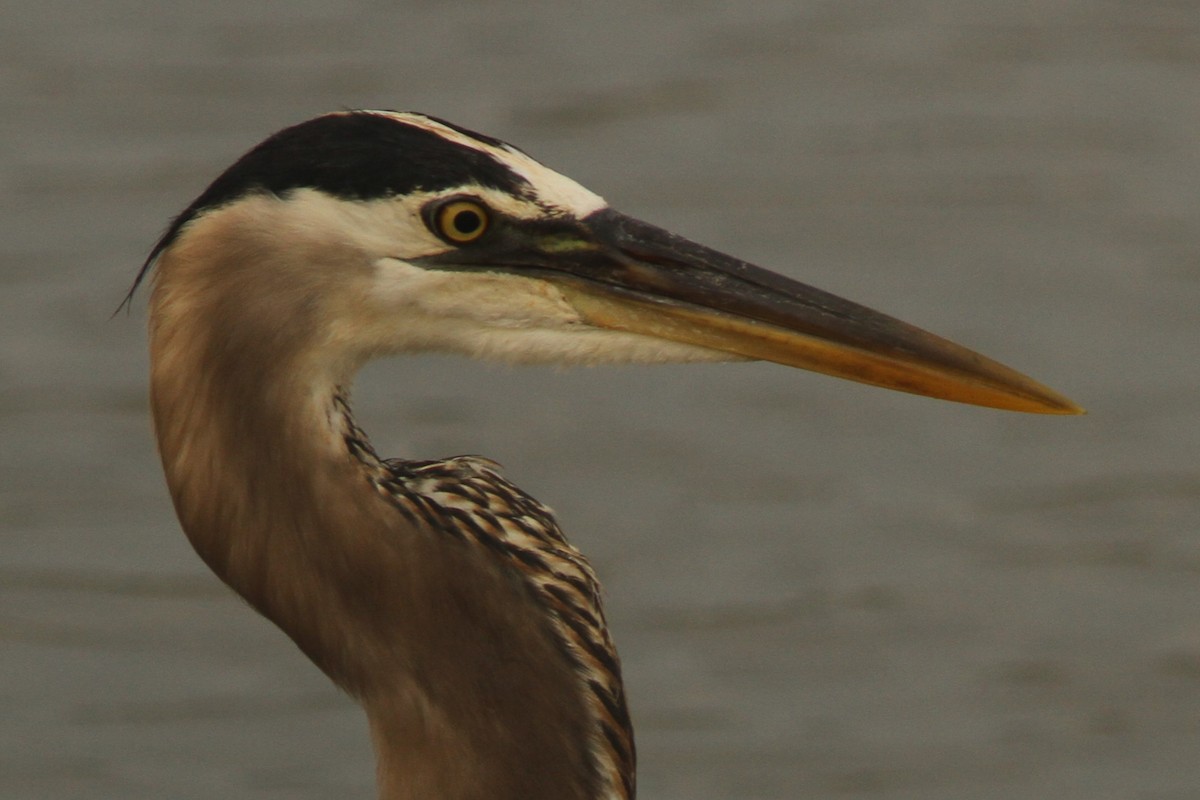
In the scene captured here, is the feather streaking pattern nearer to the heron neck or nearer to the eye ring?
the heron neck

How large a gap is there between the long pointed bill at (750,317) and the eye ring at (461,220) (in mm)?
172

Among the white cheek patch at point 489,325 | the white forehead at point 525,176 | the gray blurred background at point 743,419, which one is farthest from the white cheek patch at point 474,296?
the gray blurred background at point 743,419

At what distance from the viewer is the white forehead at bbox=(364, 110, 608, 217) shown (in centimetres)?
416

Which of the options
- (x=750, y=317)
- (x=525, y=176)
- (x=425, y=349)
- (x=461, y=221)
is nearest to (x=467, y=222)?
(x=461, y=221)

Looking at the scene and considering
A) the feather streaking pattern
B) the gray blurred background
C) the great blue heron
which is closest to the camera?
the great blue heron

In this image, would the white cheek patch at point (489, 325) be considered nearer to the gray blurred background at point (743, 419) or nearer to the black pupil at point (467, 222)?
the black pupil at point (467, 222)

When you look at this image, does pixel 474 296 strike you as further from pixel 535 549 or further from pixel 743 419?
pixel 743 419

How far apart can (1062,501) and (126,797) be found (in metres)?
3.30

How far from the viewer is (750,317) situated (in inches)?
173

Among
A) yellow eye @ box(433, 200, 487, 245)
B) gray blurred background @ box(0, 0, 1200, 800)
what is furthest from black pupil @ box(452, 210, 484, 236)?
gray blurred background @ box(0, 0, 1200, 800)

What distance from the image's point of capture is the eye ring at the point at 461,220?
13.6ft

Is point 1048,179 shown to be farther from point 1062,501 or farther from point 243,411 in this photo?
point 243,411

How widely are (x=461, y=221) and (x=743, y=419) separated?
15.1ft

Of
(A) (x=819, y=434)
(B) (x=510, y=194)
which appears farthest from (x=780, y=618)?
(B) (x=510, y=194)
